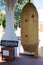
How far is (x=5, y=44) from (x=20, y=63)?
0.89 metres

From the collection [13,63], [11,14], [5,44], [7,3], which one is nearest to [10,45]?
[5,44]

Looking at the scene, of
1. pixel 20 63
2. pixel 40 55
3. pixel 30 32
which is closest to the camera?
pixel 30 32

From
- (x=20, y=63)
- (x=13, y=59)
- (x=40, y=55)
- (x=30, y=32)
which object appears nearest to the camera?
(x=30, y=32)

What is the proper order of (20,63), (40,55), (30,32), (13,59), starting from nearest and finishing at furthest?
(30,32), (20,63), (13,59), (40,55)

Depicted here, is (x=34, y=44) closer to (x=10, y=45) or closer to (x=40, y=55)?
(x=10, y=45)

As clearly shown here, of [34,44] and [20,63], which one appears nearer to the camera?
[34,44]

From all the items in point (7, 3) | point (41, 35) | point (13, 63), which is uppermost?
point (7, 3)

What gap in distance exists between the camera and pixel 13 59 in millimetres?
4797

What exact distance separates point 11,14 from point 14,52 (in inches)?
48.8

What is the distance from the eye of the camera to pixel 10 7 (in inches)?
195

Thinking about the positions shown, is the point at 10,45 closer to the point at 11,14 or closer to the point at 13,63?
the point at 13,63

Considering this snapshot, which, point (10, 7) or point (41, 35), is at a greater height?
point (10, 7)

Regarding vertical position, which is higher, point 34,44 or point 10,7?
point 10,7

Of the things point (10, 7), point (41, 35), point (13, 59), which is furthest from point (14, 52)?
point (10, 7)
